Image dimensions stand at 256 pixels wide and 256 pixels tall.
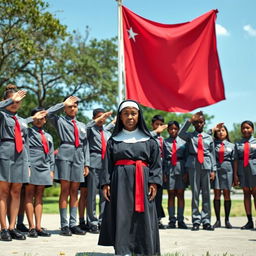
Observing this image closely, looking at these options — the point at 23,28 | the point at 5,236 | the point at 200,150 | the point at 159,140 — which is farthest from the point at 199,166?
the point at 23,28

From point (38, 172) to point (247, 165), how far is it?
4.62 m

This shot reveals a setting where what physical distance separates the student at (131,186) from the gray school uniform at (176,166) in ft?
13.1

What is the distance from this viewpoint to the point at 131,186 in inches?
228

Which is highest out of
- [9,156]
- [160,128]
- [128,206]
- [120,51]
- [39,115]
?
[120,51]

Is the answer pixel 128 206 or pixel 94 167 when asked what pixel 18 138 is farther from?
pixel 128 206

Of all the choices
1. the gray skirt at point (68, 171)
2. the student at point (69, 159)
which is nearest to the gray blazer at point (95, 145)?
the student at point (69, 159)

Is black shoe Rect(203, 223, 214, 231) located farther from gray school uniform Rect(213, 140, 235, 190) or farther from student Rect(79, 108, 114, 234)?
student Rect(79, 108, 114, 234)

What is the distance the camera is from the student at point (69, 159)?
8258mm

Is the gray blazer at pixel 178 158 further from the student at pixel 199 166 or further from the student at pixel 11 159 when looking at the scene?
the student at pixel 11 159

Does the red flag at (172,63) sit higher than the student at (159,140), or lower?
higher

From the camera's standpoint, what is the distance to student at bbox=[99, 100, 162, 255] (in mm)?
5625

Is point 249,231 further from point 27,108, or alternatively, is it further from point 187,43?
point 27,108

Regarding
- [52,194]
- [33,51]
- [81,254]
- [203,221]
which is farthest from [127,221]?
[52,194]

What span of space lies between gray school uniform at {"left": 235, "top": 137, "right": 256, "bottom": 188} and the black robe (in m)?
4.54
